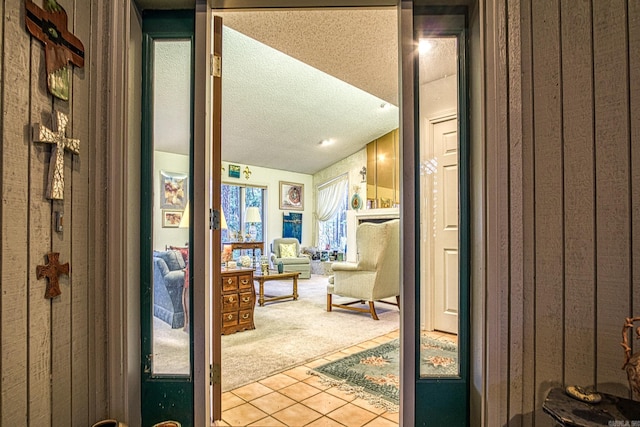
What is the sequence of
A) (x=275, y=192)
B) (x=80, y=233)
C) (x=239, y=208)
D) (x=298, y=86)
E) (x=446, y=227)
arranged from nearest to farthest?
(x=80, y=233) → (x=446, y=227) → (x=298, y=86) → (x=239, y=208) → (x=275, y=192)

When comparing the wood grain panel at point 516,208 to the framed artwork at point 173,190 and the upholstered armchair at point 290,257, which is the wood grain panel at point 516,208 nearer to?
the framed artwork at point 173,190

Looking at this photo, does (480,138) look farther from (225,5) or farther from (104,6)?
(104,6)

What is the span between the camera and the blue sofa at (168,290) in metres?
1.72

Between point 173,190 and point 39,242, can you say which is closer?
point 39,242

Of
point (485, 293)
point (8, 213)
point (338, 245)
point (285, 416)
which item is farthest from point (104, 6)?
point (338, 245)

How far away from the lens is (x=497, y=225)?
1.38 meters

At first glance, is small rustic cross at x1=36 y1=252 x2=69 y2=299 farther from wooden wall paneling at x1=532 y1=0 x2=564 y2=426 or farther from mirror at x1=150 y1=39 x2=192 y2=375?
wooden wall paneling at x1=532 y1=0 x2=564 y2=426

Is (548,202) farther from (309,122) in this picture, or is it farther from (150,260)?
(309,122)

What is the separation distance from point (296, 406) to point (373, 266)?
200 centimetres

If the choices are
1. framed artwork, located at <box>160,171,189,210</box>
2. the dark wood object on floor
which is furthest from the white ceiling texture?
the dark wood object on floor

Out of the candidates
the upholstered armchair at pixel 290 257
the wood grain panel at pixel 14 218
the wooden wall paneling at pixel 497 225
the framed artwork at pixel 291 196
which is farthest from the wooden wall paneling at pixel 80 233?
the framed artwork at pixel 291 196

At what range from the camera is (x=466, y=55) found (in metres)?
1.71

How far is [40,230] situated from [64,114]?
→ 40cm

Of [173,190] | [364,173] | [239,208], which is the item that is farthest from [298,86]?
[173,190]
